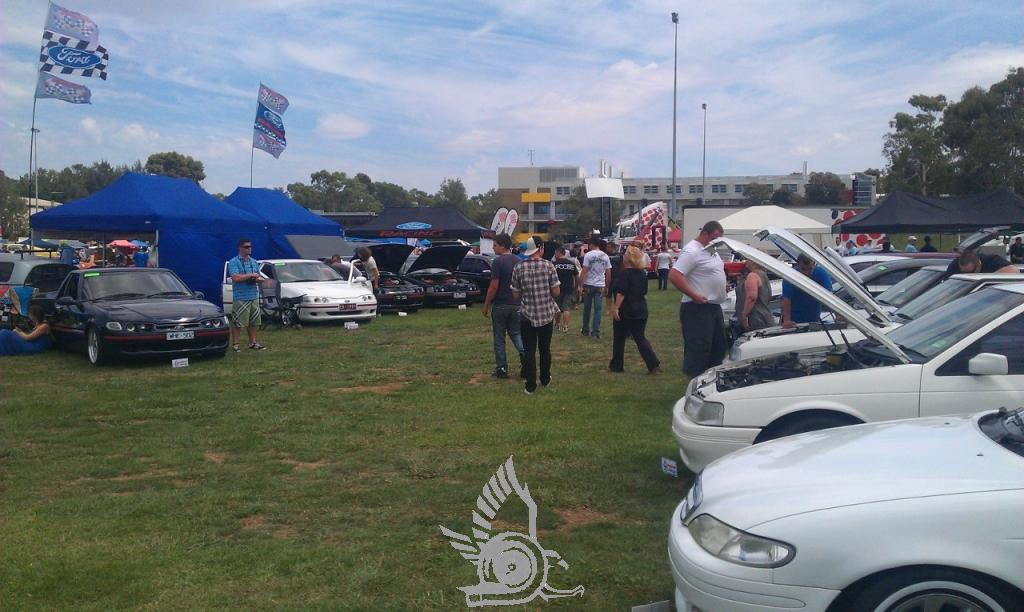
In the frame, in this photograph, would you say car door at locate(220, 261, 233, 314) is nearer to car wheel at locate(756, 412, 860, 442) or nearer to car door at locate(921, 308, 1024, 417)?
car wheel at locate(756, 412, 860, 442)

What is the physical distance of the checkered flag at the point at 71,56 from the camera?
747 inches

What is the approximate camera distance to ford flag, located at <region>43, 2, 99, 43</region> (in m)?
18.8

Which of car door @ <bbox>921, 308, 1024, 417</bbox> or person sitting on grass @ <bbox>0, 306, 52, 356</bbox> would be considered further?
person sitting on grass @ <bbox>0, 306, 52, 356</bbox>

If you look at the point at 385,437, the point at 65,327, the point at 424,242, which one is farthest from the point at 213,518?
the point at 424,242

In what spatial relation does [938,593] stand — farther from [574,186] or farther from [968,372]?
[574,186]

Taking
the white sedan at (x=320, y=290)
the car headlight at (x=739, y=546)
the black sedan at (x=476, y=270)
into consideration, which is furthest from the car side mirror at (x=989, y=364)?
the black sedan at (x=476, y=270)

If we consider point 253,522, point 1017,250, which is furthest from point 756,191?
point 253,522

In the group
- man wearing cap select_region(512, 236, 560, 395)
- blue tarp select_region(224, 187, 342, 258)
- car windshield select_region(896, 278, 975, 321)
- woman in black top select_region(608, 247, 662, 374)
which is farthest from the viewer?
blue tarp select_region(224, 187, 342, 258)

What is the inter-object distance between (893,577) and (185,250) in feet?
58.8

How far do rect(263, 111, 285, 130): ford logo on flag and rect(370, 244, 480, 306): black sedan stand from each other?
6223mm

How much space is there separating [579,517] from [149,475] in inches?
138

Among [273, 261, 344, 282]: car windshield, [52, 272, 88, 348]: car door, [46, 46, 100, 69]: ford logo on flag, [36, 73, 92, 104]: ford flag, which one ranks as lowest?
[52, 272, 88, 348]: car door

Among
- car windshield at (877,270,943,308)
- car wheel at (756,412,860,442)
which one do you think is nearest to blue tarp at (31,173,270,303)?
car windshield at (877,270,943,308)

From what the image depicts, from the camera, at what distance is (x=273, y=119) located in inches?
1036
